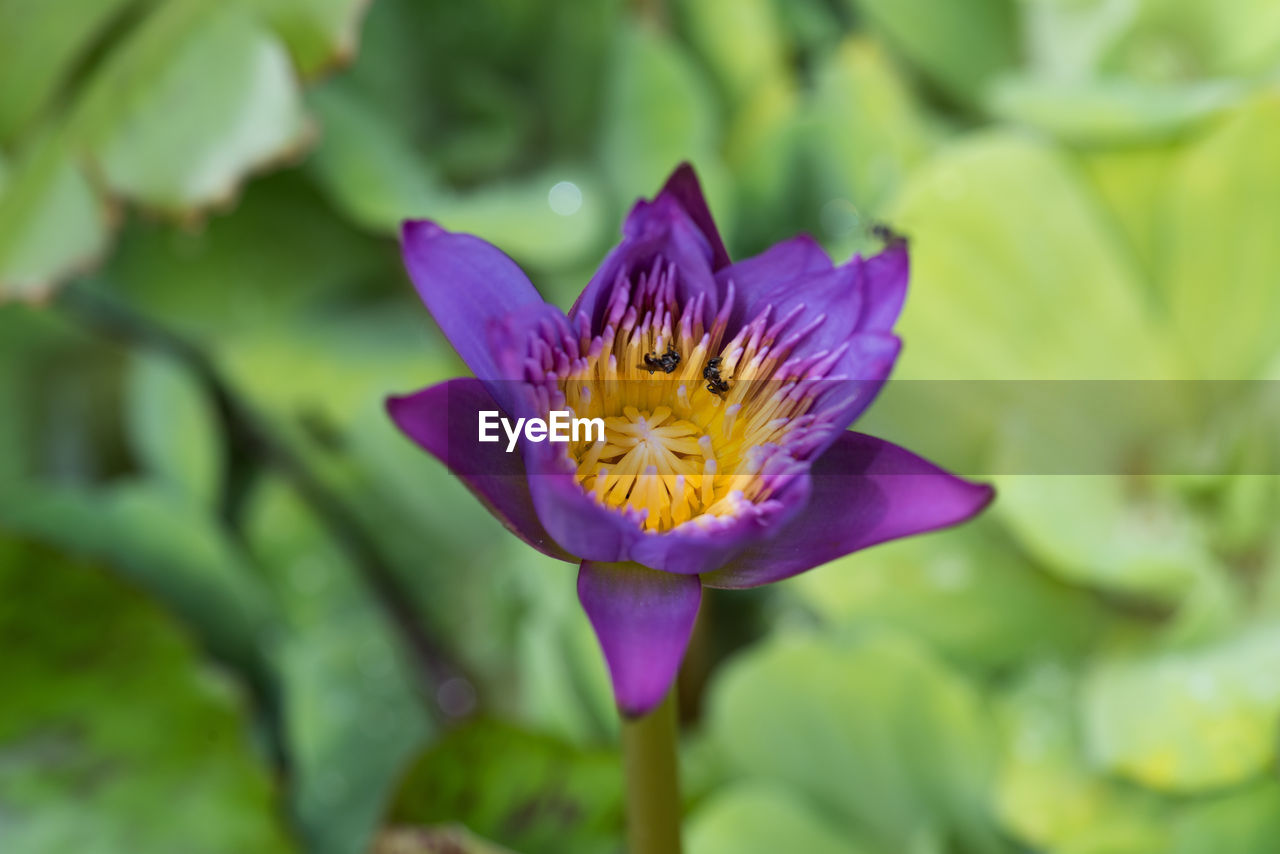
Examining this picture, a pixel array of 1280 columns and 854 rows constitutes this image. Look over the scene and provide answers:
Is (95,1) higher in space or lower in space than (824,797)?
higher

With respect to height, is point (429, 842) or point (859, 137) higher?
point (859, 137)

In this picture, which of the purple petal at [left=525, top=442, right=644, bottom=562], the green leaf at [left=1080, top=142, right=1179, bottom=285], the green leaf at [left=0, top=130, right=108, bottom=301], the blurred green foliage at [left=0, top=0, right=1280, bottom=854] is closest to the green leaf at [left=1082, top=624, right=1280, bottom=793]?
the blurred green foliage at [left=0, top=0, right=1280, bottom=854]

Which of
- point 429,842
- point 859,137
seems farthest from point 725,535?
point 859,137

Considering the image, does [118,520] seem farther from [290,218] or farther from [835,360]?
[835,360]

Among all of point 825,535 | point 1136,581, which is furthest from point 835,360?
point 1136,581

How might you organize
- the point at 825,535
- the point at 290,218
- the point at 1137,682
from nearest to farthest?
the point at 825,535 < the point at 1137,682 < the point at 290,218

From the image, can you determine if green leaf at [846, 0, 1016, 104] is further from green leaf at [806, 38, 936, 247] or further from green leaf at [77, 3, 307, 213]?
green leaf at [77, 3, 307, 213]

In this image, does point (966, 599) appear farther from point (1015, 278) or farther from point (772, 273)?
point (772, 273)

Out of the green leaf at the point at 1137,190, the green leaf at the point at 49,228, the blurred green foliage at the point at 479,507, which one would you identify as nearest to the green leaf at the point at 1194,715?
the blurred green foliage at the point at 479,507
